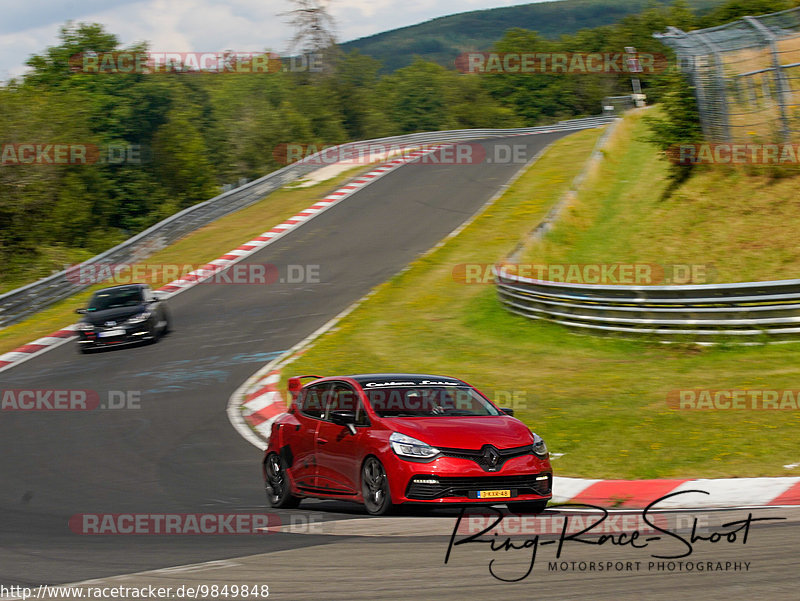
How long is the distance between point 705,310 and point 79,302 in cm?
1823

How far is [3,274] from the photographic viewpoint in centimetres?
4056

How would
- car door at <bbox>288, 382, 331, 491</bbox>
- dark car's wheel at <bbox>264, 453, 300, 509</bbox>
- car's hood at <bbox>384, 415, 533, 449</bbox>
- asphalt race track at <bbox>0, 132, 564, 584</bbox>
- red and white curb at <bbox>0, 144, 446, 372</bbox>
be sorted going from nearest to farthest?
asphalt race track at <bbox>0, 132, 564, 584</bbox> → car's hood at <bbox>384, 415, 533, 449</bbox> → car door at <bbox>288, 382, 331, 491</bbox> → dark car's wheel at <bbox>264, 453, 300, 509</bbox> → red and white curb at <bbox>0, 144, 446, 372</bbox>

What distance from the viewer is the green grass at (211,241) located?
1005 inches

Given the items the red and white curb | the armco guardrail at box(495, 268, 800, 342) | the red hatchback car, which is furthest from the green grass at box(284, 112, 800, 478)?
the red and white curb

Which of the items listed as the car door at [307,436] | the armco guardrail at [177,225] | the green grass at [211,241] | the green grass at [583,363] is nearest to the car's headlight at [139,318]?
the green grass at [211,241]

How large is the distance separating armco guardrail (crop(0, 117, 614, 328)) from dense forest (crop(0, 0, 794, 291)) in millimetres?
7868

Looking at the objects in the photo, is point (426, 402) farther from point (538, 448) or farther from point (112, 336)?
point (112, 336)

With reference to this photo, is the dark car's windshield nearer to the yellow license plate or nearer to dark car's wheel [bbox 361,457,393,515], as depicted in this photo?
dark car's wheel [bbox 361,457,393,515]

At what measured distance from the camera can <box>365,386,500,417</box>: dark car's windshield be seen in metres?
9.45

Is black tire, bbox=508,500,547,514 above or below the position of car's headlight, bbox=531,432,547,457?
below

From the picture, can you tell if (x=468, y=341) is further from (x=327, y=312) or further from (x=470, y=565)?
(x=470, y=565)

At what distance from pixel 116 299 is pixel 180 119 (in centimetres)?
5182

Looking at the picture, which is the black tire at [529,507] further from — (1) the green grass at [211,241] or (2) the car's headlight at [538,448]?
(1) the green grass at [211,241]

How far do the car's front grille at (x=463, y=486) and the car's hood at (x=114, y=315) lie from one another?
1487cm
